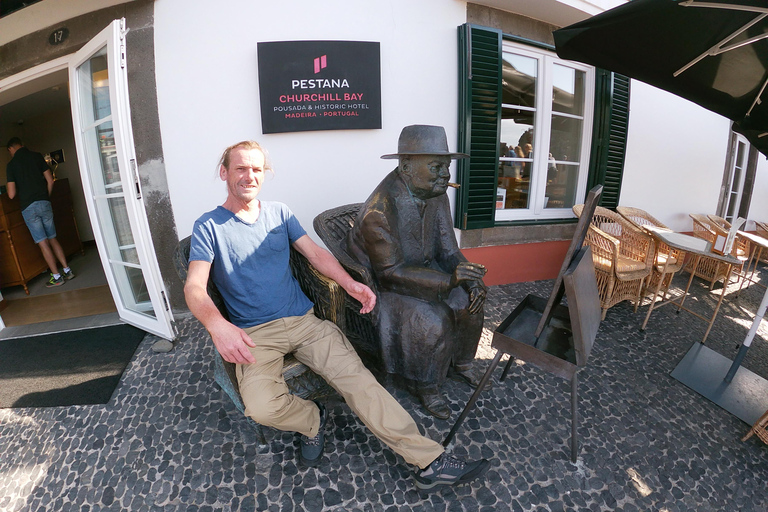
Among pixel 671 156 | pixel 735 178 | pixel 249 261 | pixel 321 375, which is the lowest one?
pixel 321 375

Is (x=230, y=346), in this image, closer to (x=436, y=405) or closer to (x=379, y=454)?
(x=379, y=454)

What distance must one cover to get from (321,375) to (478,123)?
276cm

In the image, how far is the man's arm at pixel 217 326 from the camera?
4.51ft

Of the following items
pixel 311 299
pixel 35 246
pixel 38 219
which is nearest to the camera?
pixel 311 299

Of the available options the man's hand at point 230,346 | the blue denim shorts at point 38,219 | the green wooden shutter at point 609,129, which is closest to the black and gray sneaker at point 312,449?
the man's hand at point 230,346

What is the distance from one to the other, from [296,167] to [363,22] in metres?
1.36

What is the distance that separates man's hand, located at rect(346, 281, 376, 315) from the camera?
179cm

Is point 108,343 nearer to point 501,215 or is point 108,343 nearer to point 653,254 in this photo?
point 501,215

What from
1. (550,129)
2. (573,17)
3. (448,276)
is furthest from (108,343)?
(573,17)

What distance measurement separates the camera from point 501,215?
3.80 m

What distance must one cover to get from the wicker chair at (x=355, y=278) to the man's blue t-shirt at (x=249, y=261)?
0.89 feet

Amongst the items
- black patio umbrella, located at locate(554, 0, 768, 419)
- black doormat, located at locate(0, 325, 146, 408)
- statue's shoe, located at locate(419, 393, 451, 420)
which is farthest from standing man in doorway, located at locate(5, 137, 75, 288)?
black patio umbrella, located at locate(554, 0, 768, 419)

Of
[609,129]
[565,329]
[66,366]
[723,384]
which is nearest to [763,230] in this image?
[609,129]

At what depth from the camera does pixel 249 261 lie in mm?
1678
